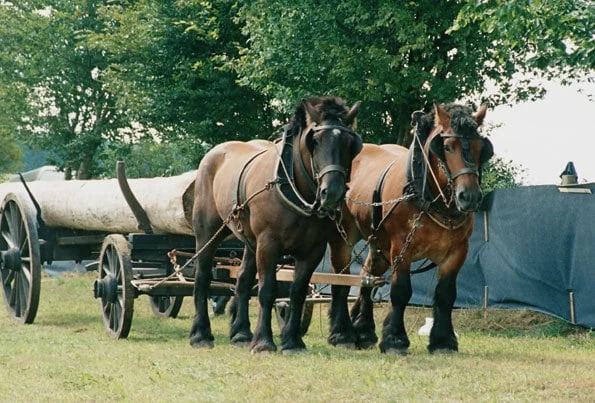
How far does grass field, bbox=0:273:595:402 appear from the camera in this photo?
6.59m

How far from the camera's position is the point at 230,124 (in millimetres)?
23844

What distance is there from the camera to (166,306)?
14.2 m

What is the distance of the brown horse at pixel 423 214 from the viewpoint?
819 cm

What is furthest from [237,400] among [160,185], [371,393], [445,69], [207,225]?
[445,69]

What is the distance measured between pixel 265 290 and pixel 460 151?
2072mm

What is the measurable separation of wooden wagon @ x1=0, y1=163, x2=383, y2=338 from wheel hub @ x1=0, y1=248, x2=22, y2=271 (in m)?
0.01

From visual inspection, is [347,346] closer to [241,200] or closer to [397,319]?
[397,319]

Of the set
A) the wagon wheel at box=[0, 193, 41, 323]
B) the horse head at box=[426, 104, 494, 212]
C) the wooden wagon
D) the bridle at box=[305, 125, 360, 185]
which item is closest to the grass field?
the wooden wagon

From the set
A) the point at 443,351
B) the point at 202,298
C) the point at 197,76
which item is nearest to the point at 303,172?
the point at 443,351

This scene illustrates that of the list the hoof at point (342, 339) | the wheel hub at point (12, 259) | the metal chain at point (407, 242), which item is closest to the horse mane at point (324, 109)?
the metal chain at point (407, 242)

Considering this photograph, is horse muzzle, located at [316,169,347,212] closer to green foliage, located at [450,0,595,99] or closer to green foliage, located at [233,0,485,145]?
green foliage, located at [450,0,595,99]

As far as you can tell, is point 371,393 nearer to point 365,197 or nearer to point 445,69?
point 365,197

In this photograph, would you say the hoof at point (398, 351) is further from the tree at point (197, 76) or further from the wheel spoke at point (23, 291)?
the tree at point (197, 76)

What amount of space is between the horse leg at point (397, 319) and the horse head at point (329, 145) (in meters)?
1.04
